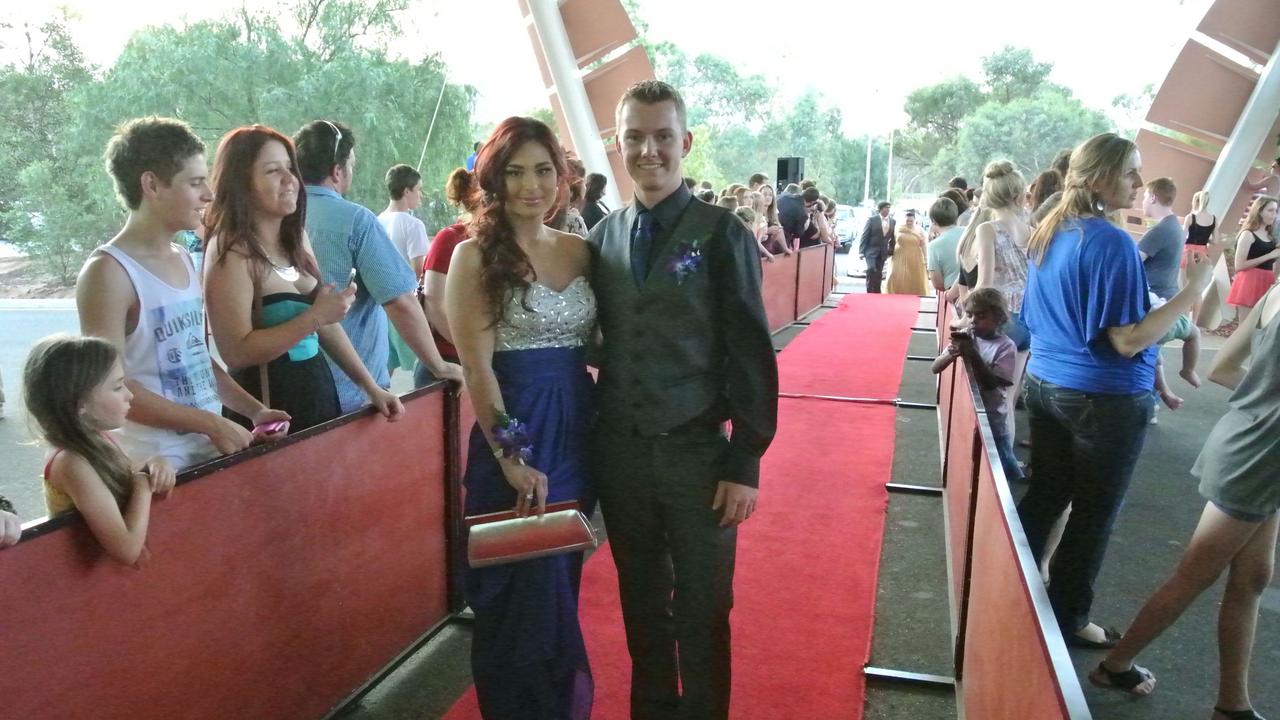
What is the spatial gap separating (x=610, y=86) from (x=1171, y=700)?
1409 centimetres

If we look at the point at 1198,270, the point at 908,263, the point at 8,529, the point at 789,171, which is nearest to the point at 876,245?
the point at 908,263

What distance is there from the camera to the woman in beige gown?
13.5 meters

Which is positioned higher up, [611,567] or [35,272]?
[35,272]

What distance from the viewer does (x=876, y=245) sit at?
15133 mm

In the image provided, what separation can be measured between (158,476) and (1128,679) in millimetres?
3126

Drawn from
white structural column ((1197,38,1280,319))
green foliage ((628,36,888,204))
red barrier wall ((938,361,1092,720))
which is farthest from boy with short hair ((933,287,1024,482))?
green foliage ((628,36,888,204))

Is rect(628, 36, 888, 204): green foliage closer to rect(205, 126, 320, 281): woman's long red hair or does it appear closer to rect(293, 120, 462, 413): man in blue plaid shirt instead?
rect(293, 120, 462, 413): man in blue plaid shirt

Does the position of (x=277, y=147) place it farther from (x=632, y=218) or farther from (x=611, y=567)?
(x=611, y=567)

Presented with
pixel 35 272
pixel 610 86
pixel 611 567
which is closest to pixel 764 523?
pixel 611 567

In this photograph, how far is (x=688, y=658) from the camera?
2.44m

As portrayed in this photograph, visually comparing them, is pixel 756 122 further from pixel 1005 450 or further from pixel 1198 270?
pixel 1198 270

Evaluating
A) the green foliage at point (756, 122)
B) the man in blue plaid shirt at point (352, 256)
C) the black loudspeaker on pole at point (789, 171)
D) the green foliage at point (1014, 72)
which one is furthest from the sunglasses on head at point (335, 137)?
the green foliage at point (1014, 72)

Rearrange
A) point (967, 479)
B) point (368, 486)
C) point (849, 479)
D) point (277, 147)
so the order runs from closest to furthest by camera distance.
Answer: point (277, 147)
point (368, 486)
point (967, 479)
point (849, 479)

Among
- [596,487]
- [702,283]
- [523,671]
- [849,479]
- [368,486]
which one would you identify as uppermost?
[702,283]
